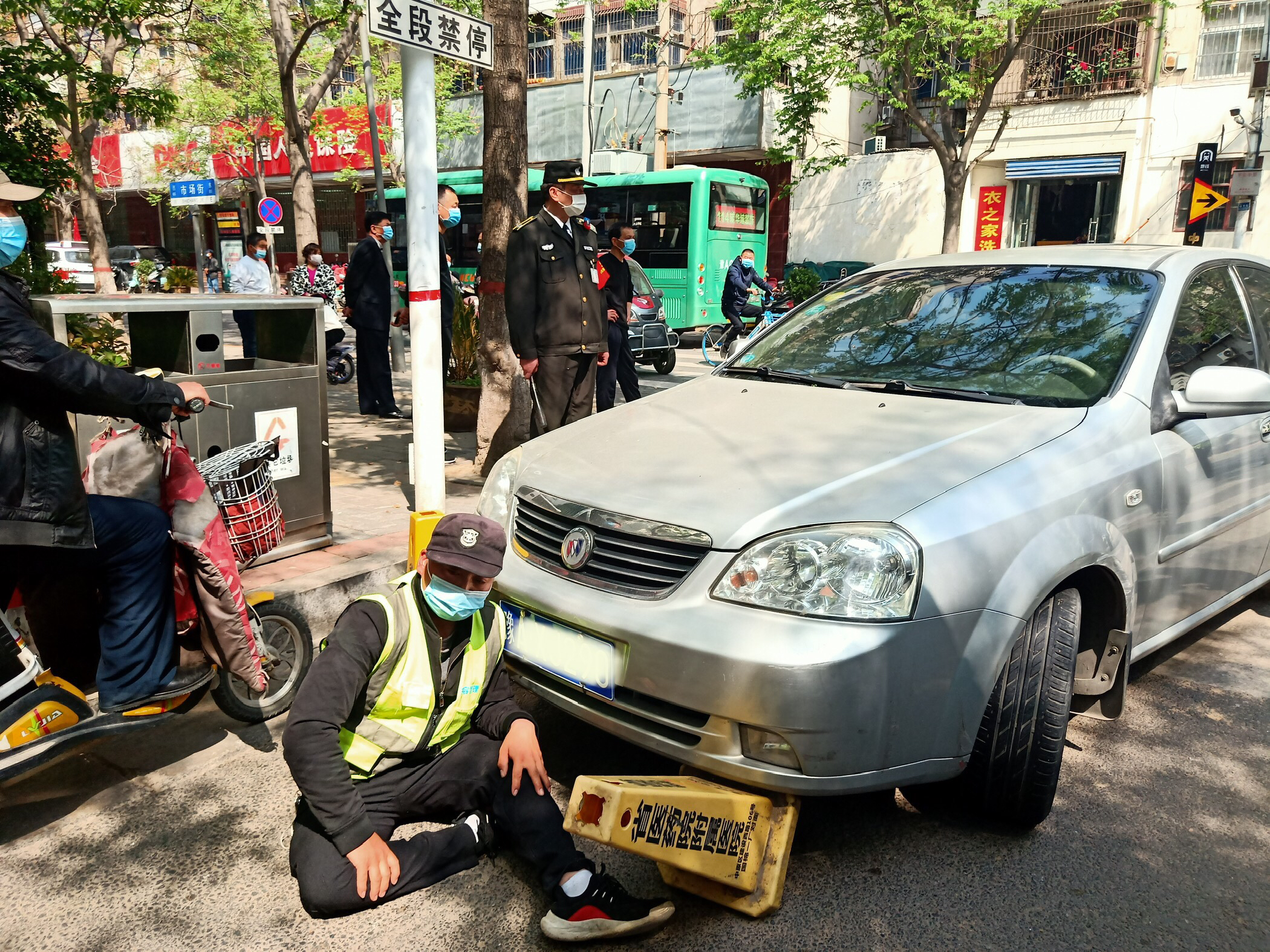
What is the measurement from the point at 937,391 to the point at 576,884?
196 cm

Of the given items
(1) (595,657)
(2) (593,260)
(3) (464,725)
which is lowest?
(3) (464,725)

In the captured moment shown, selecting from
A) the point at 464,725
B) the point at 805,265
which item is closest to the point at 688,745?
the point at 464,725

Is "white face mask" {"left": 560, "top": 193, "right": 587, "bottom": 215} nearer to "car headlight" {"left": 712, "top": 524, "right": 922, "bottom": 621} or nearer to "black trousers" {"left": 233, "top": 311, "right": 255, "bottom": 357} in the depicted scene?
"car headlight" {"left": 712, "top": 524, "right": 922, "bottom": 621}

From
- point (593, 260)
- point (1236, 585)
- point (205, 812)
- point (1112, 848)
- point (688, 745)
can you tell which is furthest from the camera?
point (593, 260)

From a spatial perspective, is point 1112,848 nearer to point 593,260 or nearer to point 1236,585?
point 1236,585

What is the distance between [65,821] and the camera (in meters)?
3.07

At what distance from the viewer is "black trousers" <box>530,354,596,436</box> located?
6.07 meters

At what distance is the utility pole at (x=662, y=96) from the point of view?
86.8 feet

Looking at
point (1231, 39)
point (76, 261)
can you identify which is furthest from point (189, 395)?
point (76, 261)

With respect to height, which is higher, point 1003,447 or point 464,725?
point 1003,447

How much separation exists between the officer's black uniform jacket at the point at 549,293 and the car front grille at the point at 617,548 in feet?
9.36

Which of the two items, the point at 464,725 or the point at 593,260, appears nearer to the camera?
the point at 464,725

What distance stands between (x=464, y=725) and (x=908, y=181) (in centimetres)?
2552

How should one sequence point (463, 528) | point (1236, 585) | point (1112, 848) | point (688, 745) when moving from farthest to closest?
point (1236, 585), point (1112, 848), point (688, 745), point (463, 528)
